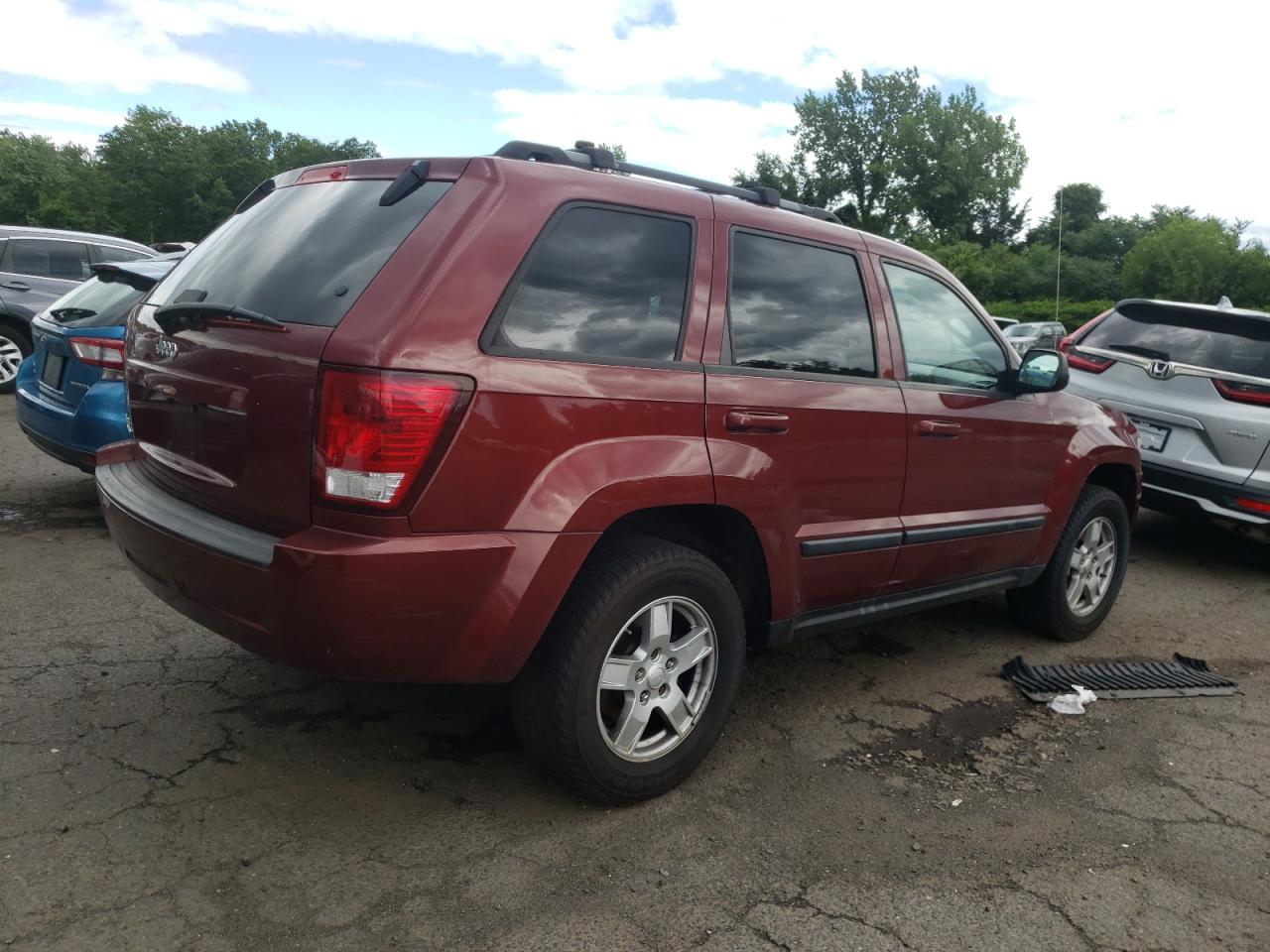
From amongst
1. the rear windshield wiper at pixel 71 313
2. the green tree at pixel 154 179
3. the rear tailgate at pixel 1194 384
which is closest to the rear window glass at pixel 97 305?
the rear windshield wiper at pixel 71 313

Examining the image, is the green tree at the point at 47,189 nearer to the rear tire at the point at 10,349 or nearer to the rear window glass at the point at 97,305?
the rear tire at the point at 10,349

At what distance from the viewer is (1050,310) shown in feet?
134

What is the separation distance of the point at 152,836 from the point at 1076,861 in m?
2.52

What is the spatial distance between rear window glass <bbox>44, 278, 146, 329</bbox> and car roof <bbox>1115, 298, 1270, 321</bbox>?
6141 millimetres

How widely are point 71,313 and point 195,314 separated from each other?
136 inches

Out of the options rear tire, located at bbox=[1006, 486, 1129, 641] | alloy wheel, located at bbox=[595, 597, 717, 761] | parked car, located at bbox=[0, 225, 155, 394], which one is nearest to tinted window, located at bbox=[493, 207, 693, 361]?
alloy wheel, located at bbox=[595, 597, 717, 761]


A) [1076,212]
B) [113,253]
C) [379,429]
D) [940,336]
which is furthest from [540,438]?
[1076,212]

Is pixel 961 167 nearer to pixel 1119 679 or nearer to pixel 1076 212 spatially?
pixel 1076 212

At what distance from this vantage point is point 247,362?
2.66 m

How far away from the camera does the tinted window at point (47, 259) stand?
1032 cm

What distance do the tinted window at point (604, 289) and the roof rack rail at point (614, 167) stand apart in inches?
10.5

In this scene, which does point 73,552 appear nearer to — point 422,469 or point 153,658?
point 153,658

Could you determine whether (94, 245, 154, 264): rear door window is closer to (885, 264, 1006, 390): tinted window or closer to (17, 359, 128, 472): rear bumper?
(17, 359, 128, 472): rear bumper

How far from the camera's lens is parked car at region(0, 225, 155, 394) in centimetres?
1021
